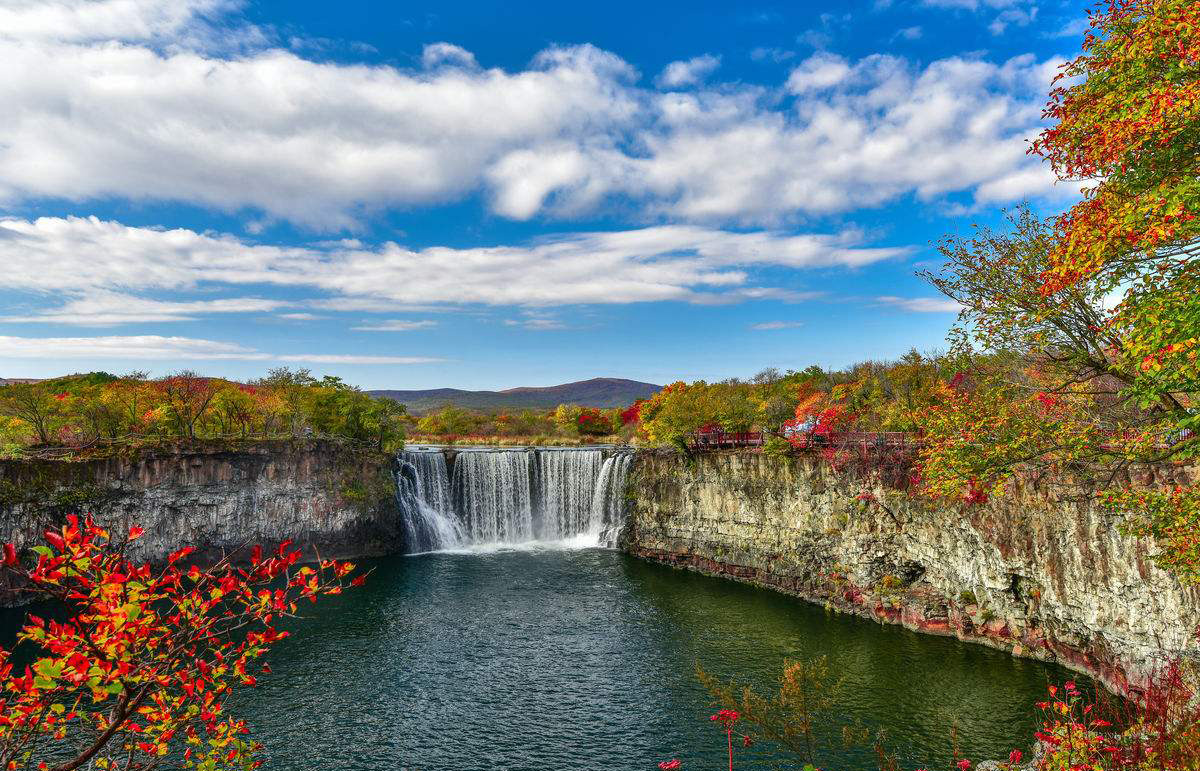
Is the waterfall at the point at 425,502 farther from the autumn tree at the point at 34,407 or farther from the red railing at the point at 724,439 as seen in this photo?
the autumn tree at the point at 34,407

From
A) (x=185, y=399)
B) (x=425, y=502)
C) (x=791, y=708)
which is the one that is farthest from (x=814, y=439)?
(x=185, y=399)

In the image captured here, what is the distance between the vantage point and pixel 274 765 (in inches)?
→ 696

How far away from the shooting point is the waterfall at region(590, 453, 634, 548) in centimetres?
4503

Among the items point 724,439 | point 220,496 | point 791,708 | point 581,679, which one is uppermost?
point 724,439

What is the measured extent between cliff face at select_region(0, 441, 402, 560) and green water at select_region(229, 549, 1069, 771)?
964 centimetres

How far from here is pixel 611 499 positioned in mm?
45531

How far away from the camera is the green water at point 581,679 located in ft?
60.2

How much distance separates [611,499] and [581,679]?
2282cm

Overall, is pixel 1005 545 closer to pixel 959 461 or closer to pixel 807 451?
pixel 807 451

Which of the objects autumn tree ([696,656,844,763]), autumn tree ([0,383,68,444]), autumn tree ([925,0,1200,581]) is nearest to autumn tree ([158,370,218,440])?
autumn tree ([0,383,68,444])

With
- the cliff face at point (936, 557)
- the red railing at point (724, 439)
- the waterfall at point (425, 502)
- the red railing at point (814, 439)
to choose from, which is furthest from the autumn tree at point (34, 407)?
the red railing at point (814, 439)

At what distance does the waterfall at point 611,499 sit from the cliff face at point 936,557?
1.83 m

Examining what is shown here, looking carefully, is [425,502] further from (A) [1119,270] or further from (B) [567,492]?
(A) [1119,270]

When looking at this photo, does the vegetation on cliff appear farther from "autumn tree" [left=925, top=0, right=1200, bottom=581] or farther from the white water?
"autumn tree" [left=925, top=0, right=1200, bottom=581]
